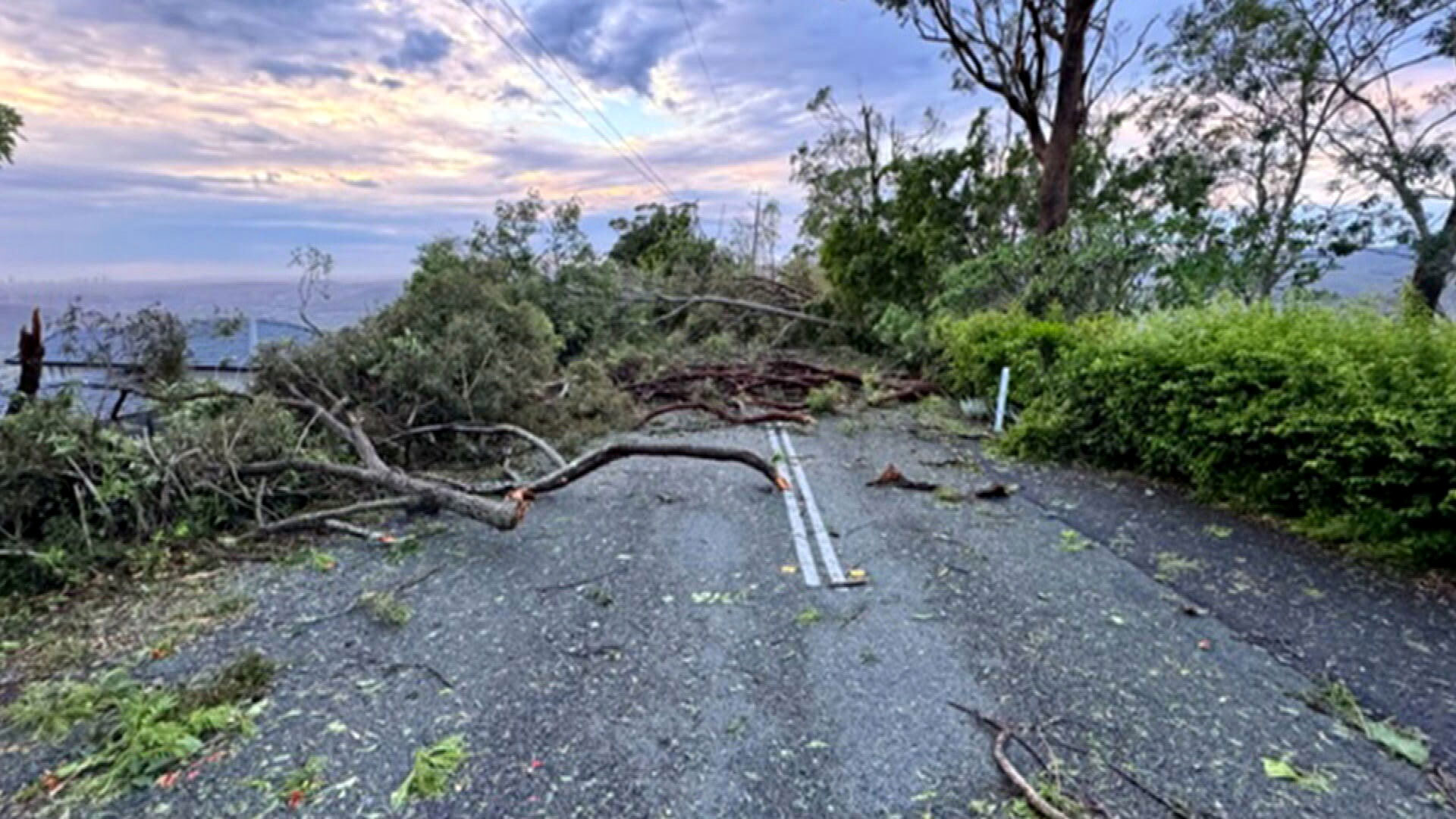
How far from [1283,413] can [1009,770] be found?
3.96 meters

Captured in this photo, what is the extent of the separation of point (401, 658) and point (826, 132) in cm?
1714

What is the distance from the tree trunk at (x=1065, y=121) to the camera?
12.1 metres

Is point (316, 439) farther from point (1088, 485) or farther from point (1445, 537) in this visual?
point (1445, 537)

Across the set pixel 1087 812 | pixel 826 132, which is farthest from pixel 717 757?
pixel 826 132

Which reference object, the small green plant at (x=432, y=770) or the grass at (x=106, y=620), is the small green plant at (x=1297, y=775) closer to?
the small green plant at (x=432, y=770)

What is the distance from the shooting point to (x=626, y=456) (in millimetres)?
5840

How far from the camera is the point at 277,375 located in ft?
22.4

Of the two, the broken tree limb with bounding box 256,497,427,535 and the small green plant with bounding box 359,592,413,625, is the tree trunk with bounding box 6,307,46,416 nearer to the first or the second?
the broken tree limb with bounding box 256,497,427,535

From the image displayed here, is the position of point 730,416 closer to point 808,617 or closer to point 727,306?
point 808,617

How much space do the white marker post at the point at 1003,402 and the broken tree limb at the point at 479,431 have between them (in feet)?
17.0

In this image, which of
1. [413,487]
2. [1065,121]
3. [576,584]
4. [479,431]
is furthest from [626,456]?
[1065,121]

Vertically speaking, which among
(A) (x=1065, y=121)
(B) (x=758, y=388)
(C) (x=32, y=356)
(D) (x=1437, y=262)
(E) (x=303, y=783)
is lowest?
(E) (x=303, y=783)

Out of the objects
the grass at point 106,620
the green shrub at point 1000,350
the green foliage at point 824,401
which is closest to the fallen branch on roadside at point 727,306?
the green shrub at point 1000,350

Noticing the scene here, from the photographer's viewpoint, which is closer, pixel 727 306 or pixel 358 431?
pixel 358 431
